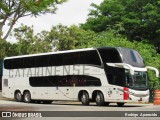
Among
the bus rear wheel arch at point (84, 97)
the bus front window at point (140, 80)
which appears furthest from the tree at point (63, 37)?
the bus front window at point (140, 80)

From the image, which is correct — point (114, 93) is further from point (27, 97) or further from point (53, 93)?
point (27, 97)

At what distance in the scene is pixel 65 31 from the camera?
51.2 meters

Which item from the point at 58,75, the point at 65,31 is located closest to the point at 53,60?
the point at 58,75

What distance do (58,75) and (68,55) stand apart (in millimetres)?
1637

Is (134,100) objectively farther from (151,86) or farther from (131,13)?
(131,13)

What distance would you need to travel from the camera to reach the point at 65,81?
1112 inches

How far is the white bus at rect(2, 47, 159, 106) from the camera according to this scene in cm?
2509

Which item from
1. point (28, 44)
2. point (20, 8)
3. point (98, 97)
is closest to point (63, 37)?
point (28, 44)

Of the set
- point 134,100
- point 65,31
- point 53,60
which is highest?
point 65,31

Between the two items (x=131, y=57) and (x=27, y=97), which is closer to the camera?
(x=131, y=57)

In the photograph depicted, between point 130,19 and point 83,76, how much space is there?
23.4 metres

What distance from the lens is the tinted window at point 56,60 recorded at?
85.9ft

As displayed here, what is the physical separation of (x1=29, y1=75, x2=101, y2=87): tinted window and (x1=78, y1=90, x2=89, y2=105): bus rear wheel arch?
589 mm

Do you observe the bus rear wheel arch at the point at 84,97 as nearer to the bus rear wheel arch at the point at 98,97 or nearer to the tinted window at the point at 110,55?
the bus rear wheel arch at the point at 98,97
